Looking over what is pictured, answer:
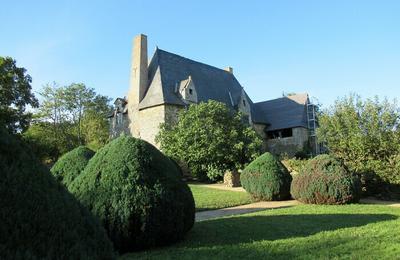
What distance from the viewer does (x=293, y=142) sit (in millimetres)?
44188

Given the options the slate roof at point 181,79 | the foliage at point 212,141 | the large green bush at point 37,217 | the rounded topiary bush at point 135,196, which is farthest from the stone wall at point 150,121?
the large green bush at point 37,217

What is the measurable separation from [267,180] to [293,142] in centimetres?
2826

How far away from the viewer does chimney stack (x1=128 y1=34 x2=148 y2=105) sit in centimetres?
3862

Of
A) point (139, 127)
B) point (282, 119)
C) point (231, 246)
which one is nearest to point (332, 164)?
point (231, 246)

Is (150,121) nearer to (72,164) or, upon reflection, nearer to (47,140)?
(47,140)

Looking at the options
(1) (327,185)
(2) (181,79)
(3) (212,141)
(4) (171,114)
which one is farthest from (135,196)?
(2) (181,79)

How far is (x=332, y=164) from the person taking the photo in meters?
15.6

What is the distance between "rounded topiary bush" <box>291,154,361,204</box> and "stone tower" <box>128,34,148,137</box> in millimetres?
25617

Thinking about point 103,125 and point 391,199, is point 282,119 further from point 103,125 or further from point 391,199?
point 391,199

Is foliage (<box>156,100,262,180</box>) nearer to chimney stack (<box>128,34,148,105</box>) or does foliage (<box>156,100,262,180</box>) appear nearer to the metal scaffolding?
chimney stack (<box>128,34,148,105</box>)

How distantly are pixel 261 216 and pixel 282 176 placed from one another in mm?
5873

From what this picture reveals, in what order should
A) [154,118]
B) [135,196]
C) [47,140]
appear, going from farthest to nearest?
1. [47,140]
2. [154,118]
3. [135,196]

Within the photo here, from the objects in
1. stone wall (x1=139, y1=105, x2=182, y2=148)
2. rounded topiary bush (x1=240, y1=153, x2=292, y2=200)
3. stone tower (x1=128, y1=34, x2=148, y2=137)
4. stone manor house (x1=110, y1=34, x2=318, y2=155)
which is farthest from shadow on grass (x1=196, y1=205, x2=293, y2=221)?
stone tower (x1=128, y1=34, x2=148, y2=137)

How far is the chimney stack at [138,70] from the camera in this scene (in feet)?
127
